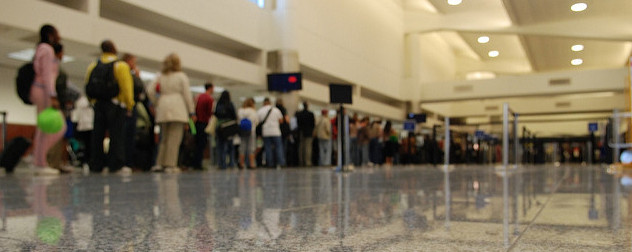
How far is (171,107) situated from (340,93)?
247 centimetres

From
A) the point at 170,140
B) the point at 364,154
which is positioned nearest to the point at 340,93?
the point at 170,140

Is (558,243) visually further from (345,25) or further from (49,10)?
(345,25)

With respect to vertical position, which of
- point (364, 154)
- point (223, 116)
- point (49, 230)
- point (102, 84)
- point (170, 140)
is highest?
point (102, 84)

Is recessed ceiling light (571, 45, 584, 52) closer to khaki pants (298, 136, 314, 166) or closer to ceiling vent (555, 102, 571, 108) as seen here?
ceiling vent (555, 102, 571, 108)

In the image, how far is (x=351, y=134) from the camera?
15.2m

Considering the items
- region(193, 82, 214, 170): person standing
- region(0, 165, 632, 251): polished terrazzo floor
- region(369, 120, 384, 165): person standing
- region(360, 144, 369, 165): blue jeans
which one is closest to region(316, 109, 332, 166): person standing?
region(360, 144, 369, 165): blue jeans

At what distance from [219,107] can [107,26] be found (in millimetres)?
4599

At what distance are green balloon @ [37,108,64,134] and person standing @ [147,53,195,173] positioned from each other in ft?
5.70

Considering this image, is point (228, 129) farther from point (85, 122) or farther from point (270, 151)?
point (85, 122)

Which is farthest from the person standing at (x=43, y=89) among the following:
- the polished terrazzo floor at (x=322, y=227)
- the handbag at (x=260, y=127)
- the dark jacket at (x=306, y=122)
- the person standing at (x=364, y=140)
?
the person standing at (x=364, y=140)

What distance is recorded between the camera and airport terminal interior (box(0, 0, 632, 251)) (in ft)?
4.65

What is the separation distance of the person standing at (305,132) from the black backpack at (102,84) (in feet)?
25.7

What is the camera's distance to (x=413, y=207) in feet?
6.81

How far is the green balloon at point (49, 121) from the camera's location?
5938mm
